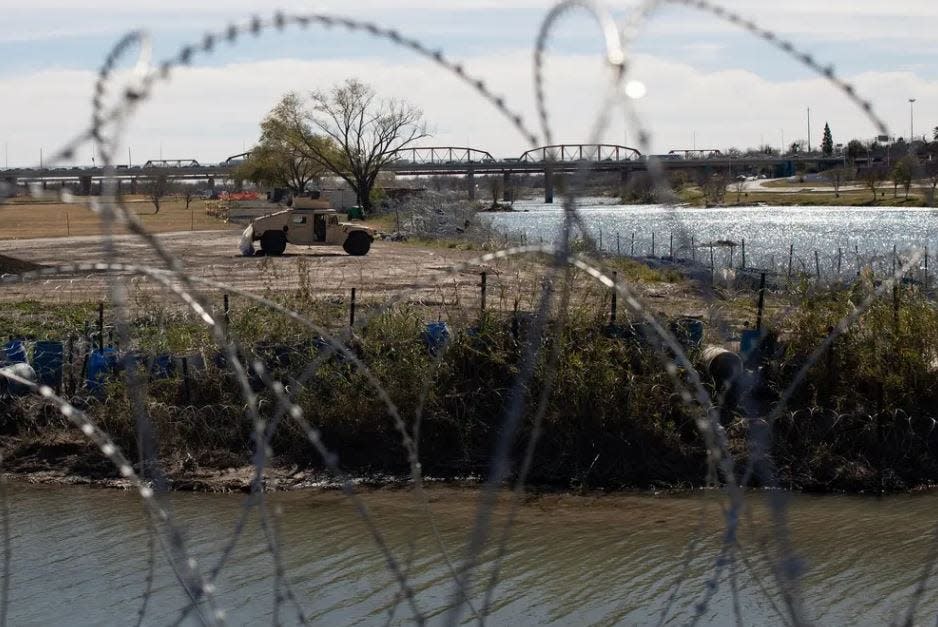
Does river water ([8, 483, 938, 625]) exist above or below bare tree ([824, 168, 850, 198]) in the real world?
below

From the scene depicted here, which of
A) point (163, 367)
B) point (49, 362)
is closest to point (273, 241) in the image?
point (49, 362)

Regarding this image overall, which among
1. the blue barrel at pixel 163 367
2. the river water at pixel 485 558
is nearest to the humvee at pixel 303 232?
the blue barrel at pixel 163 367

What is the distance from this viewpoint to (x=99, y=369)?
13.5 m

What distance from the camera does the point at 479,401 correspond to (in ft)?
42.7

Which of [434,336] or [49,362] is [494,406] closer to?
[434,336]

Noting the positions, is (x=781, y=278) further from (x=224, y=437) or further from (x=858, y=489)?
(x=224, y=437)

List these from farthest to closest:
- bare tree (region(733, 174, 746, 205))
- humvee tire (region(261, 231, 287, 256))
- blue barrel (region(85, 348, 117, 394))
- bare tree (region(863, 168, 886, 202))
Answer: bare tree (region(733, 174, 746, 205)) → humvee tire (region(261, 231, 287, 256)) → blue barrel (region(85, 348, 117, 394)) → bare tree (region(863, 168, 886, 202))

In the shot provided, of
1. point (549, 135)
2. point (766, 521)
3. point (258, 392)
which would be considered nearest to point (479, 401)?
point (258, 392)

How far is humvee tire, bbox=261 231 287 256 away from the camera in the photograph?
121ft

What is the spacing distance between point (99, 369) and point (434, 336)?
12.0 feet

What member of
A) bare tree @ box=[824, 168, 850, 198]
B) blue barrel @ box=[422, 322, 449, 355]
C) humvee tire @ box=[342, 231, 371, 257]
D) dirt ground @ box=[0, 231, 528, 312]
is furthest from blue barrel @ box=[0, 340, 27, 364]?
humvee tire @ box=[342, 231, 371, 257]

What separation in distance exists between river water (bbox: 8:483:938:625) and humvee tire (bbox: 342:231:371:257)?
83.4 feet

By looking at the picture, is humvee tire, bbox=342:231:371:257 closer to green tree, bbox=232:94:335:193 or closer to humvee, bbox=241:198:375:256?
humvee, bbox=241:198:375:256

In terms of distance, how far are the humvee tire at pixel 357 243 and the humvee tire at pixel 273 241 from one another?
1908 mm
